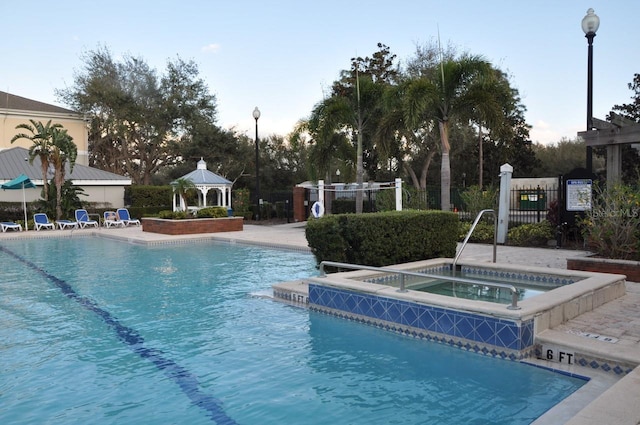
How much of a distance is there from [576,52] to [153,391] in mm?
17621

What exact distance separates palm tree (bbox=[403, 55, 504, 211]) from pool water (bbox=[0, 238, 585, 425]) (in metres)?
9.91

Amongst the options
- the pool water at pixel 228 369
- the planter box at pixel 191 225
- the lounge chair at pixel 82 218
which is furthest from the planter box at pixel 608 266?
the lounge chair at pixel 82 218

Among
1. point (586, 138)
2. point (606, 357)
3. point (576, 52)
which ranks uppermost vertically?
point (576, 52)

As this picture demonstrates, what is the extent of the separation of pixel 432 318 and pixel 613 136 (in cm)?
710

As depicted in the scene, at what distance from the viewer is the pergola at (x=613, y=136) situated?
33.7 ft

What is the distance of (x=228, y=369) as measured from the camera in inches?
207

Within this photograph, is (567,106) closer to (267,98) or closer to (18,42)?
(267,98)

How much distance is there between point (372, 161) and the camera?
33.7 m

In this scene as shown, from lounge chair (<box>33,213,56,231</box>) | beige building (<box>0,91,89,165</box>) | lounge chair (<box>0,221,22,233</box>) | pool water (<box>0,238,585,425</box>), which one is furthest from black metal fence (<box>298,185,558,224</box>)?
beige building (<box>0,91,89,165</box>)

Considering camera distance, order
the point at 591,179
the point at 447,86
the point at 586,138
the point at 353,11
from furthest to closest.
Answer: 1. the point at 353,11
2. the point at 447,86
3. the point at 591,179
4. the point at 586,138

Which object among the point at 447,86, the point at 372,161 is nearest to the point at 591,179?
the point at 447,86

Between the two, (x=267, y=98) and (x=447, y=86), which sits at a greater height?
(x=267, y=98)

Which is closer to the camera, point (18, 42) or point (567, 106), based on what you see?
point (18, 42)

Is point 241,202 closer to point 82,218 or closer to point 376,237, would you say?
point 82,218
